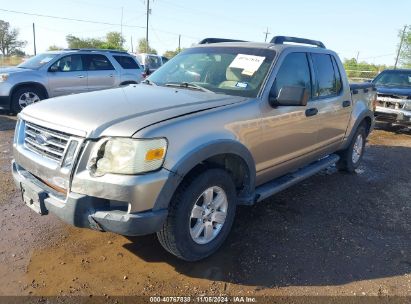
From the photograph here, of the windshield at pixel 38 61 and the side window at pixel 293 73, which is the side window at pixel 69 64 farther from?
the side window at pixel 293 73

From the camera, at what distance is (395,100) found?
390 inches

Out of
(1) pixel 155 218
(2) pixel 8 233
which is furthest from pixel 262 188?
(2) pixel 8 233

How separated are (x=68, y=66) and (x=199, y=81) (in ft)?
24.8

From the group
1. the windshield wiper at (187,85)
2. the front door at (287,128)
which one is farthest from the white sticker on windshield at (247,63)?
the windshield wiper at (187,85)

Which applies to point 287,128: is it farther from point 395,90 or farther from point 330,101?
point 395,90

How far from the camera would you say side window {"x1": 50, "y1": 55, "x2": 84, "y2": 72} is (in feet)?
33.8

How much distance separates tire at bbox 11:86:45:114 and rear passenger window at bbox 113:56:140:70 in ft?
8.16

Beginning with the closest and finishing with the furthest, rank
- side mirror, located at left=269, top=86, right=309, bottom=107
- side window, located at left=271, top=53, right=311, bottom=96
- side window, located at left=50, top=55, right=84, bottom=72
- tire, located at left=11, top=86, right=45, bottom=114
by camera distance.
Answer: side mirror, located at left=269, top=86, right=309, bottom=107
side window, located at left=271, top=53, right=311, bottom=96
tire, located at left=11, top=86, right=45, bottom=114
side window, located at left=50, top=55, right=84, bottom=72

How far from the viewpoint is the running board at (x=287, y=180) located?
3873 mm

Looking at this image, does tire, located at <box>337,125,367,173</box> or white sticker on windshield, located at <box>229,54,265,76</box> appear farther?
tire, located at <box>337,125,367,173</box>

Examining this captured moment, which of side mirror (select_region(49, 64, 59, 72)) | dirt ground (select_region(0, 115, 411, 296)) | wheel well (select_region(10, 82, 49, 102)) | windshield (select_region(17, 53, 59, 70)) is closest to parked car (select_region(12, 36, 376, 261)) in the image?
dirt ground (select_region(0, 115, 411, 296))

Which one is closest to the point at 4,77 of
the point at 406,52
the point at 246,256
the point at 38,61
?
the point at 38,61

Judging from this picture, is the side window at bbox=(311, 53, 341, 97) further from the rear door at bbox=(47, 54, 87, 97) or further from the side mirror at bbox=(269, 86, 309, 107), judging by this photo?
the rear door at bbox=(47, 54, 87, 97)

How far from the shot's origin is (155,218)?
2740mm
